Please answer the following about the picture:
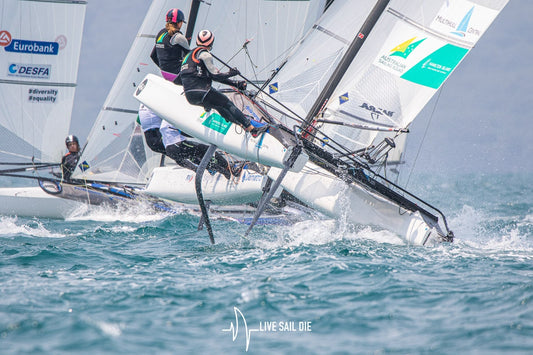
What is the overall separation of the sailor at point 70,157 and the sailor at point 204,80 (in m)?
5.91

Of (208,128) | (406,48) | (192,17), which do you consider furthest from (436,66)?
(192,17)

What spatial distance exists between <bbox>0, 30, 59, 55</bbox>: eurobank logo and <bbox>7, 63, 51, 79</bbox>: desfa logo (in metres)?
0.27

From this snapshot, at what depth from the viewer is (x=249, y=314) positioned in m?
4.04

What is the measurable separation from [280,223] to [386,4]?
3.85 meters

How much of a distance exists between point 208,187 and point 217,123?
227 centimetres

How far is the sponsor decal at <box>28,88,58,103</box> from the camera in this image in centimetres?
1095

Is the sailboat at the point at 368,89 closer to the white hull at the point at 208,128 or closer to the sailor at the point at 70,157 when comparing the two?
the white hull at the point at 208,128

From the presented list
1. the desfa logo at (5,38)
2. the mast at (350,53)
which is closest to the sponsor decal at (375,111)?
the mast at (350,53)

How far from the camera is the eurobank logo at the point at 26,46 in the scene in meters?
10.5

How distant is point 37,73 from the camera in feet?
35.8

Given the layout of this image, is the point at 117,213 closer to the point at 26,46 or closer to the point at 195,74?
the point at 26,46

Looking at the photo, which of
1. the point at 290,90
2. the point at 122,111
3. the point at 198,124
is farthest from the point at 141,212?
the point at 198,124

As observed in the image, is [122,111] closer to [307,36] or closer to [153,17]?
[153,17]

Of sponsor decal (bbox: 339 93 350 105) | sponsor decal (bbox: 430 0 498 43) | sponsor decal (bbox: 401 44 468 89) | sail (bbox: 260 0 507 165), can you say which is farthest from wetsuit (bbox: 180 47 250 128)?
sponsor decal (bbox: 430 0 498 43)
